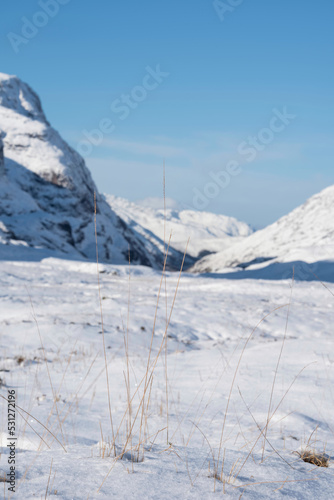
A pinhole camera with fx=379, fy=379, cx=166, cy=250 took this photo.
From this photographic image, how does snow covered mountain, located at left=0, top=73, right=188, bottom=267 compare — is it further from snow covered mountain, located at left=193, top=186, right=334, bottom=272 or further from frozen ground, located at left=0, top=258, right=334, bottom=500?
frozen ground, located at left=0, top=258, right=334, bottom=500

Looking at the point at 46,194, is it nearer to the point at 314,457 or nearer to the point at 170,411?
the point at 170,411

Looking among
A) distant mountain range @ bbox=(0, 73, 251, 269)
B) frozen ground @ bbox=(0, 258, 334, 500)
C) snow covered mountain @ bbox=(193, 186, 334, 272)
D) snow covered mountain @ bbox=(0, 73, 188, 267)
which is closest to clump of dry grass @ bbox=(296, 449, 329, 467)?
frozen ground @ bbox=(0, 258, 334, 500)

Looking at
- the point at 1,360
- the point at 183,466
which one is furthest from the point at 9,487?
the point at 1,360

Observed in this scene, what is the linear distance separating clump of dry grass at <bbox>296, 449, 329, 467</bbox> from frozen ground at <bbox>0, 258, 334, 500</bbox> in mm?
75

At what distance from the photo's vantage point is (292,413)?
2779mm

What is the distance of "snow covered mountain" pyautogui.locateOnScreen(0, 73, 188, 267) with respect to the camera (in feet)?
145

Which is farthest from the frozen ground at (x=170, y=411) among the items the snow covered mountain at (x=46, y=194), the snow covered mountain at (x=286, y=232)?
the snow covered mountain at (x=286, y=232)

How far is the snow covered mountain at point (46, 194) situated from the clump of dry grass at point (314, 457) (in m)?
38.7

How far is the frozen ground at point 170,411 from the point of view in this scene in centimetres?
139

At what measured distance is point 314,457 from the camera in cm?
188

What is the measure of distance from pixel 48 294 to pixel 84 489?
11.4 m

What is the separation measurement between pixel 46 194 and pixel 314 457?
5594 centimetres

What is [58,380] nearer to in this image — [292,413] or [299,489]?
[292,413]

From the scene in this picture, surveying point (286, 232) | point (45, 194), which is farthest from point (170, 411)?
point (286, 232)
